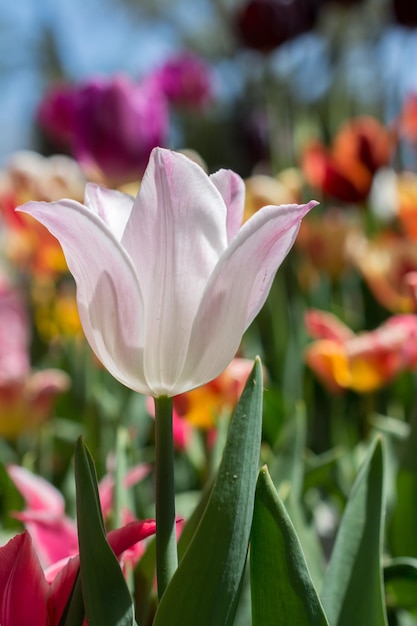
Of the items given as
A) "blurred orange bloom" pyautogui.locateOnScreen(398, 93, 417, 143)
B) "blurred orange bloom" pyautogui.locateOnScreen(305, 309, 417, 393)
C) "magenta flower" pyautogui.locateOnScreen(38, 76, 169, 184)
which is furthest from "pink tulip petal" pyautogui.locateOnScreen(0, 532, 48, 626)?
"blurred orange bloom" pyautogui.locateOnScreen(398, 93, 417, 143)

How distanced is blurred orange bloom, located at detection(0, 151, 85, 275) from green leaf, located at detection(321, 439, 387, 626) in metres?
0.80

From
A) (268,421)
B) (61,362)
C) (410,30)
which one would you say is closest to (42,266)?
(61,362)

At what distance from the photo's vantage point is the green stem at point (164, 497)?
28 cm

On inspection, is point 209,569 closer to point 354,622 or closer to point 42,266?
point 354,622

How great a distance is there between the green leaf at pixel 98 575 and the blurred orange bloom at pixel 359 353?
39 centimetres

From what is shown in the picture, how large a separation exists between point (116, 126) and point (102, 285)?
748 mm

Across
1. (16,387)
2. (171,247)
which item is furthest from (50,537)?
(16,387)

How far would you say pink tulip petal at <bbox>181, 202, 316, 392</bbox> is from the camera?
0.89 ft

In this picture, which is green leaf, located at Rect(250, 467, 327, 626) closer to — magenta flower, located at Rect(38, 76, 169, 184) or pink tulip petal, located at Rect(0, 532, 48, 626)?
pink tulip petal, located at Rect(0, 532, 48, 626)

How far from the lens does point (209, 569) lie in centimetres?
27

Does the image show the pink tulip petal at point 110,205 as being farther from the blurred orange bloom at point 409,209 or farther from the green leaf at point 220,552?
the blurred orange bloom at point 409,209

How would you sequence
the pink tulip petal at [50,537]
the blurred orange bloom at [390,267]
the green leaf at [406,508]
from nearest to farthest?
the pink tulip petal at [50,537], the green leaf at [406,508], the blurred orange bloom at [390,267]

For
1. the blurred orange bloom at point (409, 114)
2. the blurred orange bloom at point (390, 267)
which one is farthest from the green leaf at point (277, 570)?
the blurred orange bloom at point (409, 114)

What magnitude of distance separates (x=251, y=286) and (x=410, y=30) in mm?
1231
